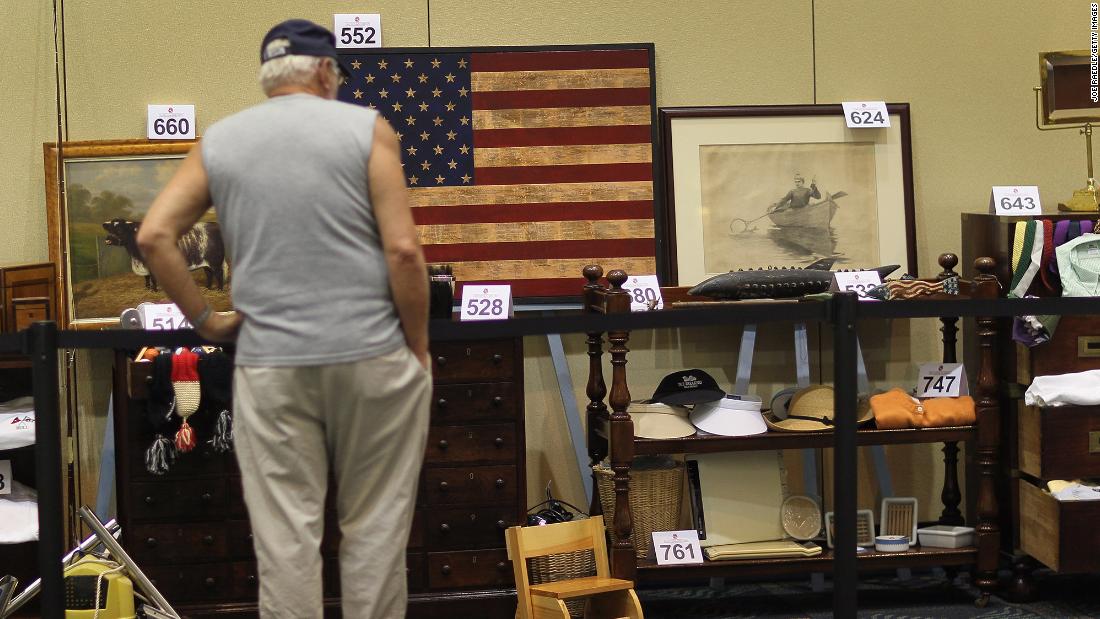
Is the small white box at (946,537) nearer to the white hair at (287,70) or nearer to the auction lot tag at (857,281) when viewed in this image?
the auction lot tag at (857,281)

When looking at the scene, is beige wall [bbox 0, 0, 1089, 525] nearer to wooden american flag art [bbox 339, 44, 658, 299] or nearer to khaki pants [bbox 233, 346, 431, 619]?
wooden american flag art [bbox 339, 44, 658, 299]

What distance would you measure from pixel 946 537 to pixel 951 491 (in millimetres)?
381

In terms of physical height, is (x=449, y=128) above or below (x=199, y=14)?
below

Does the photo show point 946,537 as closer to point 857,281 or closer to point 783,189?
point 857,281

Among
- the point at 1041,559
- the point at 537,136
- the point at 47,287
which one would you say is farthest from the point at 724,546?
the point at 47,287

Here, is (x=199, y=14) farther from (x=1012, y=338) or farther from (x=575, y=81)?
(x=1012, y=338)

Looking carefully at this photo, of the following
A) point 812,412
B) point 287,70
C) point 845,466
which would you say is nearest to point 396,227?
point 287,70

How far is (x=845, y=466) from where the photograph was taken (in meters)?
3.30

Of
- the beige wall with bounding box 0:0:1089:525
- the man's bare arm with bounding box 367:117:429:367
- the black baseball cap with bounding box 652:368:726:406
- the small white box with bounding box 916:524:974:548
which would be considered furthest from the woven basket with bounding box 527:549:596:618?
the man's bare arm with bounding box 367:117:429:367

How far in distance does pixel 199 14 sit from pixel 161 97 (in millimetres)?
346

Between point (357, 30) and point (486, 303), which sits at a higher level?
point (357, 30)

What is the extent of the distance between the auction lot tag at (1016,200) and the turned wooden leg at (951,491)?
0.93 meters

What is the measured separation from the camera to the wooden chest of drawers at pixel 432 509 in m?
4.25

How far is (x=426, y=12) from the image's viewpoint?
4.83 meters
